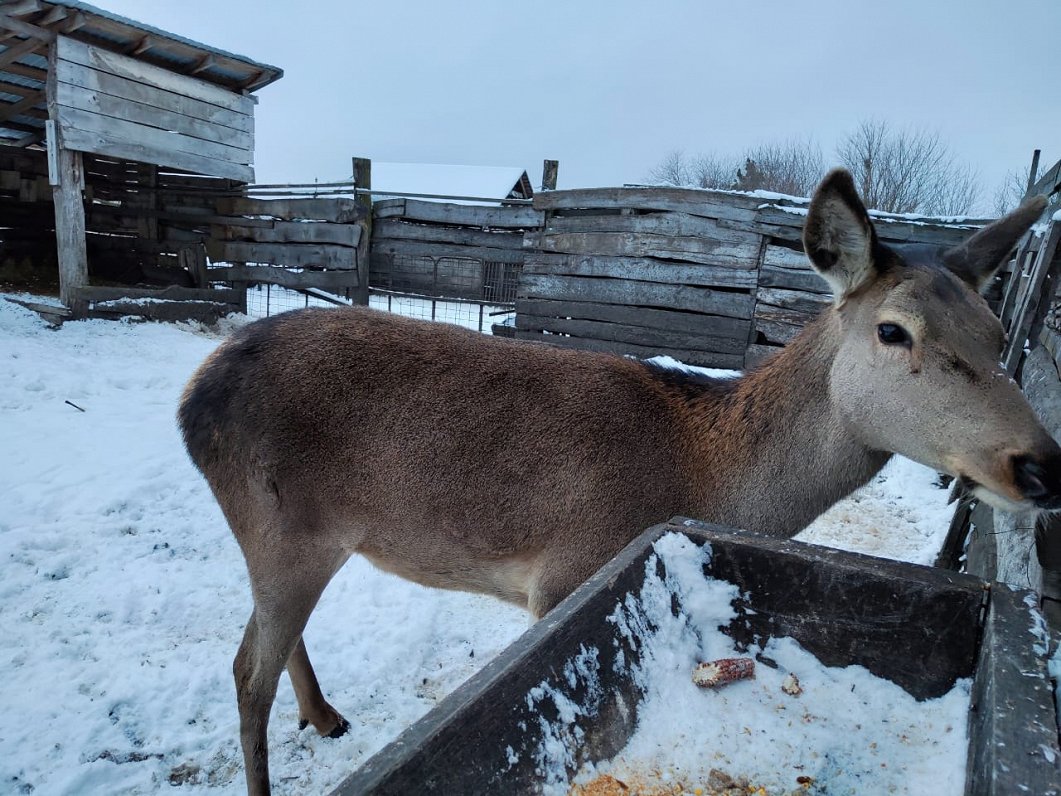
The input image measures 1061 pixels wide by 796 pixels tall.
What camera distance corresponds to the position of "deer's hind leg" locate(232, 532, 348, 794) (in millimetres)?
3174

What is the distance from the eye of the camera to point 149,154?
11.2 m

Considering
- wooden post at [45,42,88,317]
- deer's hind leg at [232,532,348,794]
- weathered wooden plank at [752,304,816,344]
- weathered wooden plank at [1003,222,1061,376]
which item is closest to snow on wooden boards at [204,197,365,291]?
wooden post at [45,42,88,317]

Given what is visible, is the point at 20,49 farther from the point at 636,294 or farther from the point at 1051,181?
the point at 1051,181

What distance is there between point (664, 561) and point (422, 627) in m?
3.21

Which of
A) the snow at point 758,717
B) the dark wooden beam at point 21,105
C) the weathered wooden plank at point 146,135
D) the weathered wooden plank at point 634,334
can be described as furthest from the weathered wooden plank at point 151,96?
the snow at point 758,717

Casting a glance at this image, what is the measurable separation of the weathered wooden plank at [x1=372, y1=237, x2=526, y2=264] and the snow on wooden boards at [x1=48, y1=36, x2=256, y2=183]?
3.00 metres

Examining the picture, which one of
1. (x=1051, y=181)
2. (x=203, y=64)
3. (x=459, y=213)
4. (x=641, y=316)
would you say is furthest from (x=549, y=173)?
(x=1051, y=181)

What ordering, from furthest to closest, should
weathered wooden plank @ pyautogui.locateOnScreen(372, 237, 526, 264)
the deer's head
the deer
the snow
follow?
1. weathered wooden plank @ pyautogui.locateOnScreen(372, 237, 526, 264)
2. the deer
3. the deer's head
4. the snow

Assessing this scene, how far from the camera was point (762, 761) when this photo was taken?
1790 millimetres

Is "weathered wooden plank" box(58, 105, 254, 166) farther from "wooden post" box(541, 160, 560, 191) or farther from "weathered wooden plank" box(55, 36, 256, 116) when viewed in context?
"wooden post" box(541, 160, 560, 191)

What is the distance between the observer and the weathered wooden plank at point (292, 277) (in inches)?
516

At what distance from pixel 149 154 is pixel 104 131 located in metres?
0.77

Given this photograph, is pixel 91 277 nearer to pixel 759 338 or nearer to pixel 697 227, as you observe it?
pixel 697 227

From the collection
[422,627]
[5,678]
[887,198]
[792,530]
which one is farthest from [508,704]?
[887,198]
